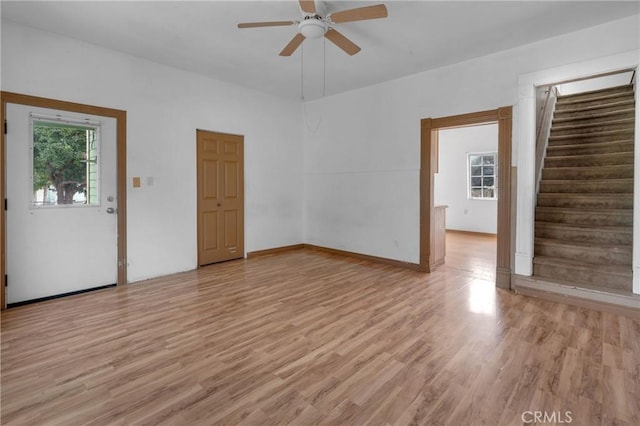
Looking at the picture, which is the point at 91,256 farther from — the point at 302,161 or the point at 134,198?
the point at 302,161

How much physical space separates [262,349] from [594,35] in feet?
14.9

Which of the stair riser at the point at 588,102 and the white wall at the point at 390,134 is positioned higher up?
the stair riser at the point at 588,102

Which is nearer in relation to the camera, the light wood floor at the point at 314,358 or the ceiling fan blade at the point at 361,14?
the light wood floor at the point at 314,358

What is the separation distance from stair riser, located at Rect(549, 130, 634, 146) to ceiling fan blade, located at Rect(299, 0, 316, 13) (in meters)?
4.87

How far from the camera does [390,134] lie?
5328 millimetres

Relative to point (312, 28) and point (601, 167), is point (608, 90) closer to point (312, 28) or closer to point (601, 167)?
point (601, 167)

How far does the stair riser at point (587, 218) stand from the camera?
4047 mm

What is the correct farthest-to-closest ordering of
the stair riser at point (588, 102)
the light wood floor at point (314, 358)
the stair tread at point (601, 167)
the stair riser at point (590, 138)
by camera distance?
1. the stair riser at point (588, 102)
2. the stair riser at point (590, 138)
3. the stair tread at point (601, 167)
4. the light wood floor at point (314, 358)

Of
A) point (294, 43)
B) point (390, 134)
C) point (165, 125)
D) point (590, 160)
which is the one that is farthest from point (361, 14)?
point (590, 160)

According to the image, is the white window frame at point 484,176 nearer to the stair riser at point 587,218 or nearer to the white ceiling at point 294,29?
the stair riser at point 587,218

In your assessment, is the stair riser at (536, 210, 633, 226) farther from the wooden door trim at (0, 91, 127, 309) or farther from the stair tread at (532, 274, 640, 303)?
the wooden door trim at (0, 91, 127, 309)

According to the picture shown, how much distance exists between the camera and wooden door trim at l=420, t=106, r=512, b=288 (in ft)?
13.6

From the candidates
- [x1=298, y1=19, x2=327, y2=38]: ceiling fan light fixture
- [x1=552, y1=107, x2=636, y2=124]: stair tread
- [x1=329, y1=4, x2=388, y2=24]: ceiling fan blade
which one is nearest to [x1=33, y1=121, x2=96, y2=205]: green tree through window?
[x1=298, y1=19, x2=327, y2=38]: ceiling fan light fixture

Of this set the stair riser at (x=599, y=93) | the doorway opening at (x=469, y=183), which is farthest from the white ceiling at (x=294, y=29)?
the doorway opening at (x=469, y=183)
